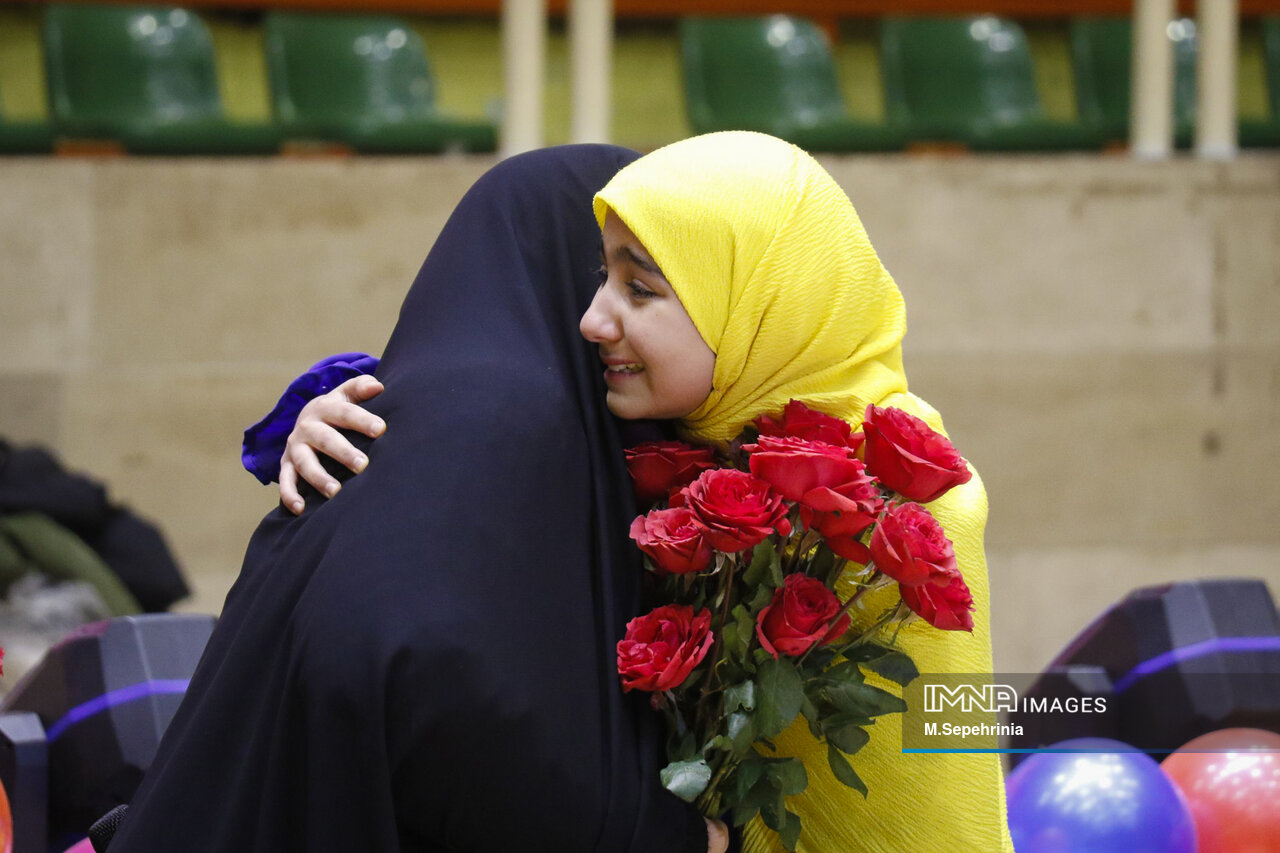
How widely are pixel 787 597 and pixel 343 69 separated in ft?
14.4

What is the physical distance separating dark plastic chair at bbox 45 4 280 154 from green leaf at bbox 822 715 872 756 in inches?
153

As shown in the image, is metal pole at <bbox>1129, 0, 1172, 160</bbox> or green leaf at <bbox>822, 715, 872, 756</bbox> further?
metal pole at <bbox>1129, 0, 1172, 160</bbox>

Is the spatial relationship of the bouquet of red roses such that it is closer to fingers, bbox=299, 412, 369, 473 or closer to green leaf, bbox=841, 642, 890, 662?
green leaf, bbox=841, 642, 890, 662

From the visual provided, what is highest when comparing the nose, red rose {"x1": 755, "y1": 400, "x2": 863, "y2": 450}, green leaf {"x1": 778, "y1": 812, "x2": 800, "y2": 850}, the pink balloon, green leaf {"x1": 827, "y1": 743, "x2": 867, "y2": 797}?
the nose

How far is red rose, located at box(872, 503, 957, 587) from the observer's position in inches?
46.5

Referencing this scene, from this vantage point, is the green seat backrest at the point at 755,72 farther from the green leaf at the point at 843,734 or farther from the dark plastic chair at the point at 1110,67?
the green leaf at the point at 843,734

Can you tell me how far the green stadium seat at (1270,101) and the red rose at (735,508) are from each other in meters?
4.37

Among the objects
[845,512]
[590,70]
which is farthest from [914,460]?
[590,70]

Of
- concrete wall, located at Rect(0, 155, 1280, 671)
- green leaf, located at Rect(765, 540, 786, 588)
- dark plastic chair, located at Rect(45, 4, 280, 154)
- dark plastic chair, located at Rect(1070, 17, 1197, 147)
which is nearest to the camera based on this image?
green leaf, located at Rect(765, 540, 786, 588)

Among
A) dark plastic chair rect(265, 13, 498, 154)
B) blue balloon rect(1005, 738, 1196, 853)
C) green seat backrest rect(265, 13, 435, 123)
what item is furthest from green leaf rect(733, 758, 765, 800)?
green seat backrest rect(265, 13, 435, 123)

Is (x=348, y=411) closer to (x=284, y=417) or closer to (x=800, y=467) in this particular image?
(x=284, y=417)

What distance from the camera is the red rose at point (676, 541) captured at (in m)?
1.20

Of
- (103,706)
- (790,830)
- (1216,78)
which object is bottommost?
(103,706)

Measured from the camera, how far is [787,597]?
4.05ft
